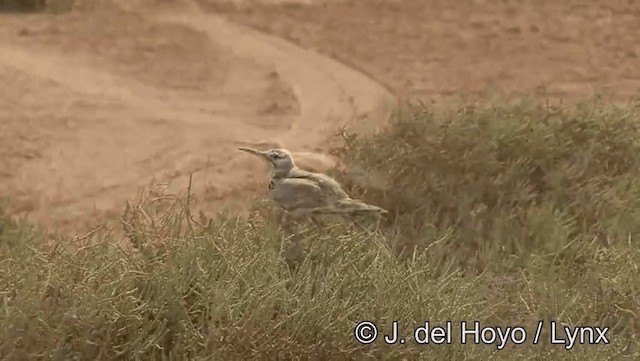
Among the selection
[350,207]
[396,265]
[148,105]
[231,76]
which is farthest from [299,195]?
[231,76]

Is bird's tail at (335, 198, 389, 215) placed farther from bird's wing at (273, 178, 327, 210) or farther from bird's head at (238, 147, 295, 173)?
bird's head at (238, 147, 295, 173)

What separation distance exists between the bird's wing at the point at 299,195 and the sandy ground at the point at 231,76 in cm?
105

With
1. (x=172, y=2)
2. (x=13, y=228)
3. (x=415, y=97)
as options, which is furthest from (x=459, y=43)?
(x=13, y=228)

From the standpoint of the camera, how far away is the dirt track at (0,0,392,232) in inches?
236

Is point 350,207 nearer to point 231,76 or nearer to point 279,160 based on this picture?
point 279,160

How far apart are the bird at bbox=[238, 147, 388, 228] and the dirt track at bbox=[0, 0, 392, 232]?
3.19 feet

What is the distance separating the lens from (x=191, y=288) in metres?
3.80

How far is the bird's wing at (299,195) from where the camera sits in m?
4.70

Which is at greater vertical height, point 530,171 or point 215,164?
point 530,171

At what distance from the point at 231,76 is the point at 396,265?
14.2ft

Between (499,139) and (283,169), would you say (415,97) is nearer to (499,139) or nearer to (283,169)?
(499,139)

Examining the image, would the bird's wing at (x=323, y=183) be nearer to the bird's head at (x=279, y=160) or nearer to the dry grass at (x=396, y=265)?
the bird's head at (x=279, y=160)

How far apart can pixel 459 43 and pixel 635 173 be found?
133 inches

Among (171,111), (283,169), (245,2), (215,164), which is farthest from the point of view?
(245,2)
